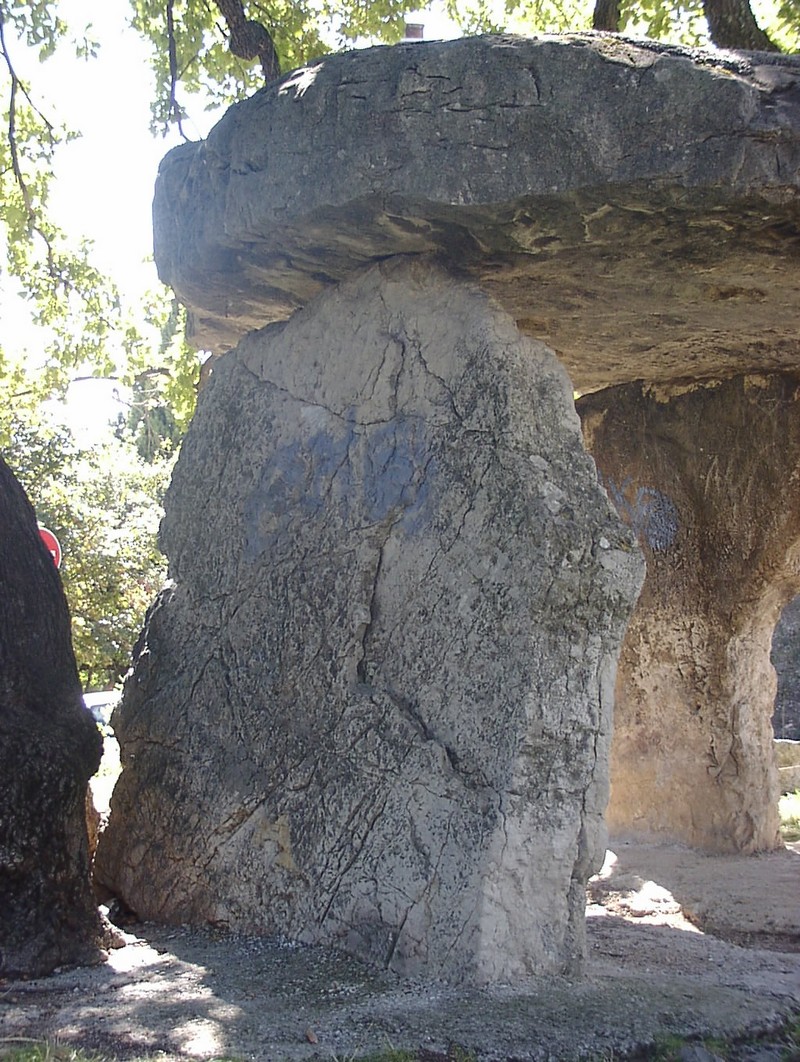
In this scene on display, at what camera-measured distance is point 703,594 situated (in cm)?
711

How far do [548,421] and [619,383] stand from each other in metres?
2.65

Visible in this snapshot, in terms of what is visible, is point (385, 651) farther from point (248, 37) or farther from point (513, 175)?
point (248, 37)

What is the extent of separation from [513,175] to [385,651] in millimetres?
1819

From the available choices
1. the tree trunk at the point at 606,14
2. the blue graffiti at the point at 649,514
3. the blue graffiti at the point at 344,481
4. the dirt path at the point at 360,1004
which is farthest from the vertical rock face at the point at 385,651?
the tree trunk at the point at 606,14

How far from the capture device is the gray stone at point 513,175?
4.09m

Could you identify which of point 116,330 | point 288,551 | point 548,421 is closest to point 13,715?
point 288,551

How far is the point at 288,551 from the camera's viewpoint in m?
4.93

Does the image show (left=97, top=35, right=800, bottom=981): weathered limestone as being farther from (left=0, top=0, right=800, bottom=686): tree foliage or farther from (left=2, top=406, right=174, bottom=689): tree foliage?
(left=2, top=406, right=174, bottom=689): tree foliage

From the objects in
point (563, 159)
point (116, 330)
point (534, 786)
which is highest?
point (116, 330)

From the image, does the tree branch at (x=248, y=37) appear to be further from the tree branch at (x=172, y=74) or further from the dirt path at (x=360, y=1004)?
the dirt path at (x=360, y=1004)

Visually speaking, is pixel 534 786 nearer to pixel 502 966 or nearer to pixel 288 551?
pixel 502 966

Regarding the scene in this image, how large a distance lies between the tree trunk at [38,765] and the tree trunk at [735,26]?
16.6 feet

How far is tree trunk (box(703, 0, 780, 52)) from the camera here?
7133 millimetres

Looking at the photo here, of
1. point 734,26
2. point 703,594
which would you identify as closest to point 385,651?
point 703,594
